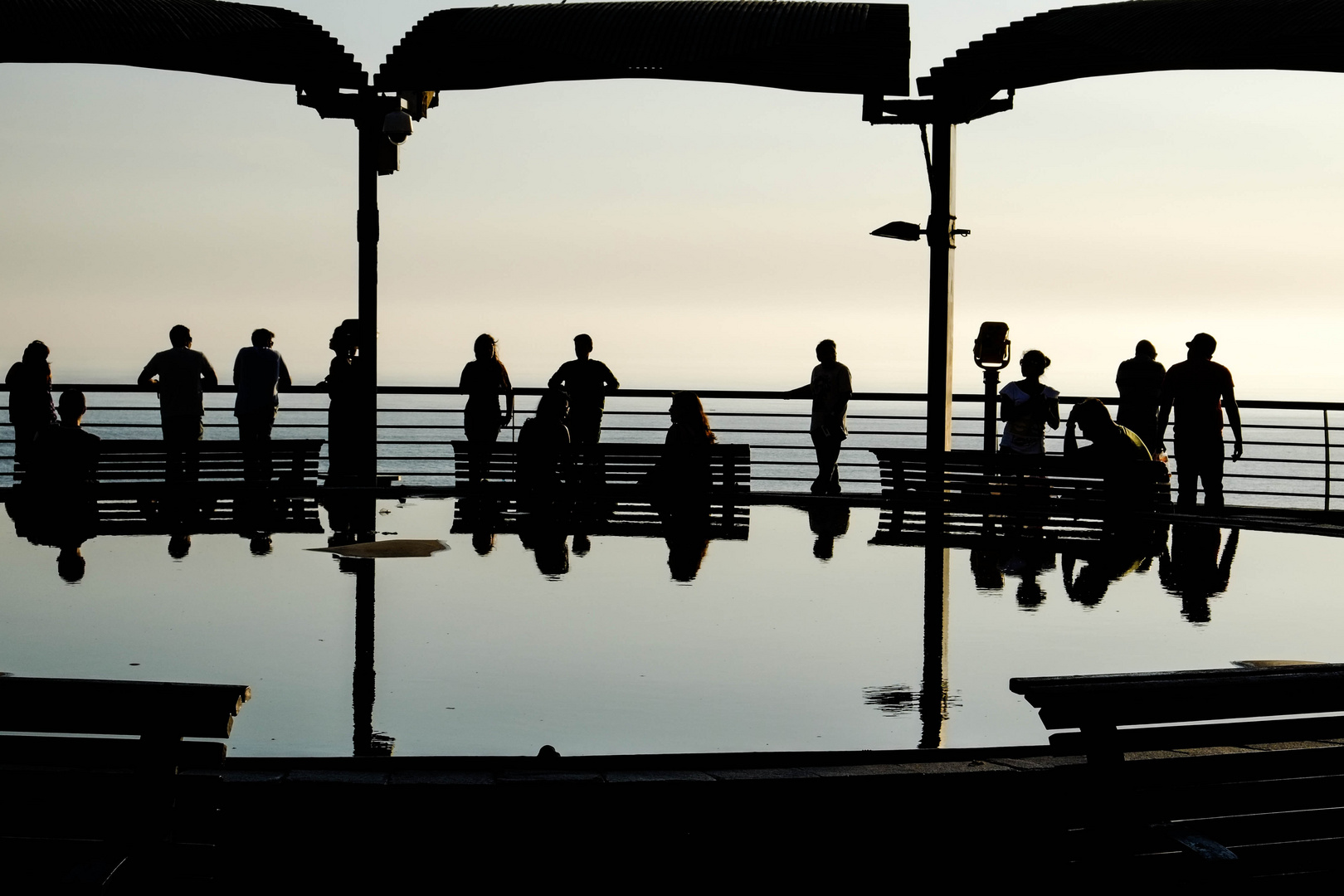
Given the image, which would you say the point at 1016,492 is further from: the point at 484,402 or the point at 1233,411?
the point at 484,402

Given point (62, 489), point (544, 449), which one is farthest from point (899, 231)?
point (62, 489)

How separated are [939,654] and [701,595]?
2024 mm

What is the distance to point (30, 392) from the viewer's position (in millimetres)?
14016

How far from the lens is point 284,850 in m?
3.97

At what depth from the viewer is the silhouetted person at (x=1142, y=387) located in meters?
14.0

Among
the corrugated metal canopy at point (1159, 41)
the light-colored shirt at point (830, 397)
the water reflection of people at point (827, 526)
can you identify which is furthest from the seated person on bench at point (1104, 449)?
the corrugated metal canopy at point (1159, 41)

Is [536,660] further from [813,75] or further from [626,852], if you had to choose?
[813,75]

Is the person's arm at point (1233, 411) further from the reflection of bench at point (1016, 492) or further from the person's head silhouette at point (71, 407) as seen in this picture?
the person's head silhouette at point (71, 407)

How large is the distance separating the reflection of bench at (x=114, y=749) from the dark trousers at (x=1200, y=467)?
11218 millimetres

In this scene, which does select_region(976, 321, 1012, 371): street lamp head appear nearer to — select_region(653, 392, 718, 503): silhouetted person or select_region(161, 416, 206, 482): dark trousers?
select_region(653, 392, 718, 503): silhouetted person

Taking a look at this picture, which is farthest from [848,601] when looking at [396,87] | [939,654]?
[396,87]

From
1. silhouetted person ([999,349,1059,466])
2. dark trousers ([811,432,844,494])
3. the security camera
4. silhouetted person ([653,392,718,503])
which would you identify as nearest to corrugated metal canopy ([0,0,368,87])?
the security camera

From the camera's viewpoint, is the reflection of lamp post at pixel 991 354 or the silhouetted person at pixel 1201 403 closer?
the silhouetted person at pixel 1201 403

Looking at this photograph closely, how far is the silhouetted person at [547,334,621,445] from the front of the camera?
14586 mm
